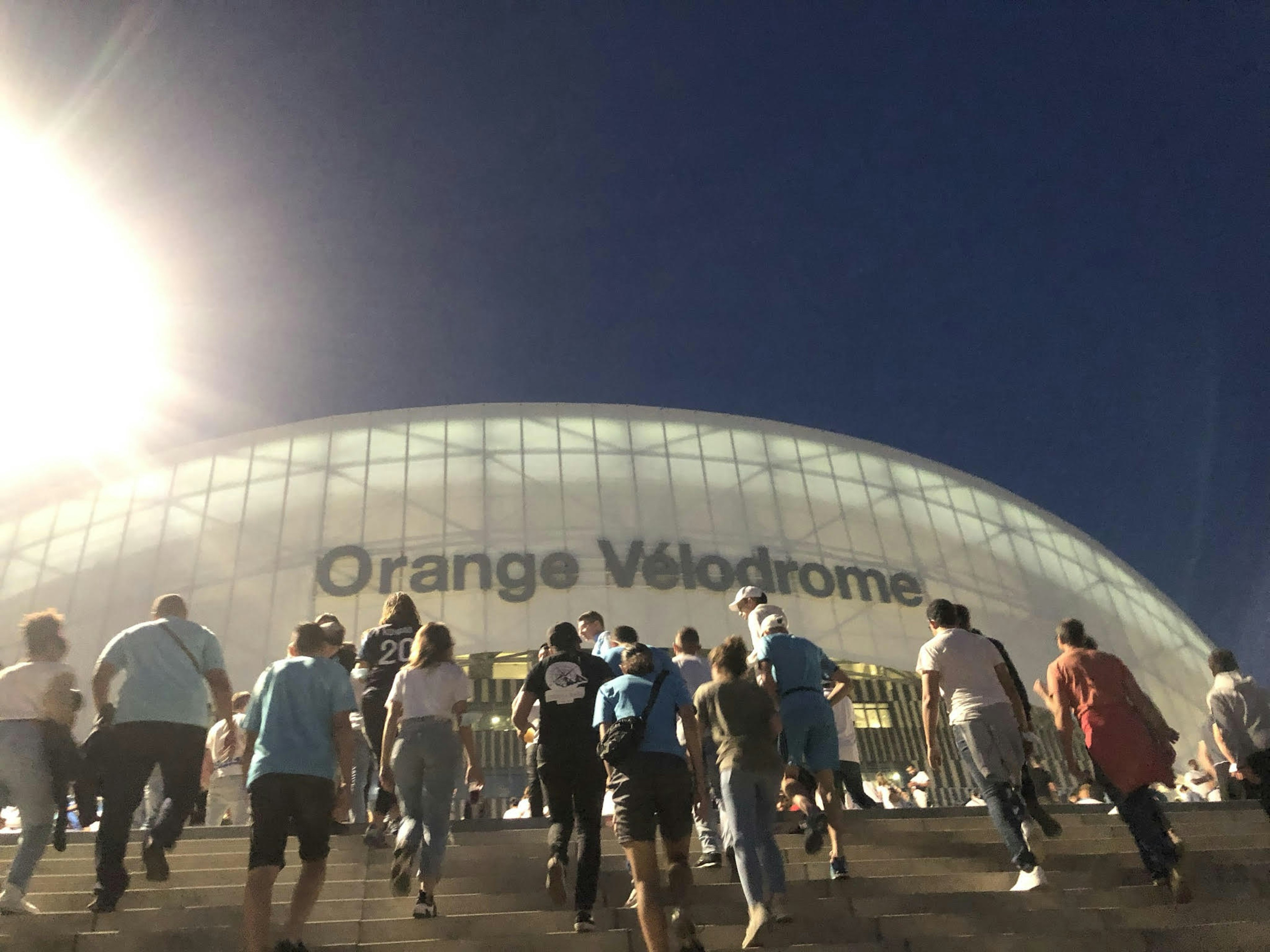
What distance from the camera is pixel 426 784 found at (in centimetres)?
549

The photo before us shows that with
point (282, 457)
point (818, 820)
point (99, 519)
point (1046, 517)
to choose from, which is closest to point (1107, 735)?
point (818, 820)

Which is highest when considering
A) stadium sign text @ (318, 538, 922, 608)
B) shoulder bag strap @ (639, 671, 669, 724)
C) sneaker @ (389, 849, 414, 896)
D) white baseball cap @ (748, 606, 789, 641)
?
stadium sign text @ (318, 538, 922, 608)

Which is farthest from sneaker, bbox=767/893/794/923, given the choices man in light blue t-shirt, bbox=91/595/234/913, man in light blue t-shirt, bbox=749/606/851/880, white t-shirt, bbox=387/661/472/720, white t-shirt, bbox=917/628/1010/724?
man in light blue t-shirt, bbox=91/595/234/913

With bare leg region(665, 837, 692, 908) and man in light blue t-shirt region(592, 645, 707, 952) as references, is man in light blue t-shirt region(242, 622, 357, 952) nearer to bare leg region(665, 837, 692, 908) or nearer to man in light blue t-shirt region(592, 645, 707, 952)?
man in light blue t-shirt region(592, 645, 707, 952)

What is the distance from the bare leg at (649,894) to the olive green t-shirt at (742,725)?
0.66m

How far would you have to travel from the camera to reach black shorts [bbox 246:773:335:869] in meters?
4.58

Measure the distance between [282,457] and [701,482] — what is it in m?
10.2

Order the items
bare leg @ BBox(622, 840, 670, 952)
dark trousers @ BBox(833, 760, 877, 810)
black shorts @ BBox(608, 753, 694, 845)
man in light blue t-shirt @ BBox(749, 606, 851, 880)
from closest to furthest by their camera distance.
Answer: bare leg @ BBox(622, 840, 670, 952) → black shorts @ BBox(608, 753, 694, 845) → man in light blue t-shirt @ BBox(749, 606, 851, 880) → dark trousers @ BBox(833, 760, 877, 810)

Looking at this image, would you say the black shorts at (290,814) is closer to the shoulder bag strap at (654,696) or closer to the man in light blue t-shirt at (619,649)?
the shoulder bag strap at (654,696)

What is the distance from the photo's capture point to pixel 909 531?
973 inches

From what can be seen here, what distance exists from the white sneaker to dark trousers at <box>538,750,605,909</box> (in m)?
2.42

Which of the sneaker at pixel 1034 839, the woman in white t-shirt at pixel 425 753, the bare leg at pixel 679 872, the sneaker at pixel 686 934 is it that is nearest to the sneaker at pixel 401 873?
the woman in white t-shirt at pixel 425 753

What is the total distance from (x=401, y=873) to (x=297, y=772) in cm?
89

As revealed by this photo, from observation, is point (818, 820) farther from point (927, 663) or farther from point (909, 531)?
point (909, 531)
